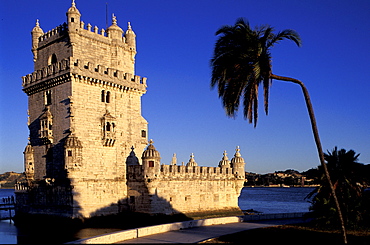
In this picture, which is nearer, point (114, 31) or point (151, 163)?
point (151, 163)

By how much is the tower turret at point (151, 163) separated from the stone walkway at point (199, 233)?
34.2ft

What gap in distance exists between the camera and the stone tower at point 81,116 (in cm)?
3388

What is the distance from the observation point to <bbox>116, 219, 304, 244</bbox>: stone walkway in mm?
20094

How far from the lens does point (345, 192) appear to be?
2388cm

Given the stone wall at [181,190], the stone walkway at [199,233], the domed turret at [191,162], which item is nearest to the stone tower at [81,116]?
the stone wall at [181,190]

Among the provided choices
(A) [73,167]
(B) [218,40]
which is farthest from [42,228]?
(B) [218,40]

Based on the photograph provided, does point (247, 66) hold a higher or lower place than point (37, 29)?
lower

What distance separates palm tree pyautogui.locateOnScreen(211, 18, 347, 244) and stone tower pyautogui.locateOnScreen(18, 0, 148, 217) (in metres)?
17.5

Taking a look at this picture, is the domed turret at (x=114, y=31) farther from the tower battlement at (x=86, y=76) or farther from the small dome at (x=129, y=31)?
the tower battlement at (x=86, y=76)

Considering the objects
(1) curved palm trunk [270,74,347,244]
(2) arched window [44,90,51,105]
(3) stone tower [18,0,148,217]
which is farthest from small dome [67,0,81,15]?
(1) curved palm trunk [270,74,347,244]

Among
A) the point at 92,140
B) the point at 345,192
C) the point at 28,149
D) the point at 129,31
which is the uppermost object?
the point at 129,31

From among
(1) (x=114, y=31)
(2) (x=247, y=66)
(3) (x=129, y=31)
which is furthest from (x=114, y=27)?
(2) (x=247, y=66)

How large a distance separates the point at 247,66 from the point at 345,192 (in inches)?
410

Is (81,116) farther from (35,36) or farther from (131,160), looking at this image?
(35,36)
